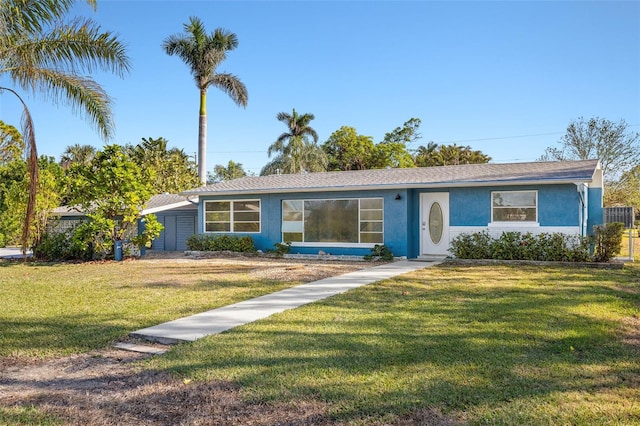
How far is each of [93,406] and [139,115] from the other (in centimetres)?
2748

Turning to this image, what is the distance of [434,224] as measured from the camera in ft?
51.8

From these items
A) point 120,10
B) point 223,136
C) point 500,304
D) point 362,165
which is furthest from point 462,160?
point 500,304

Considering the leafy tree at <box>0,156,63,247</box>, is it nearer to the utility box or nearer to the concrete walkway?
the concrete walkway

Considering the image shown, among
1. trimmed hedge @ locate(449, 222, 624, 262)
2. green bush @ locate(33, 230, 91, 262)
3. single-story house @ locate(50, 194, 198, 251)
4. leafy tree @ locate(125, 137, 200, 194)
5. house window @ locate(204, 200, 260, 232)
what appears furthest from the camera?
leafy tree @ locate(125, 137, 200, 194)

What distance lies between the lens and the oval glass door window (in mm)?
15695

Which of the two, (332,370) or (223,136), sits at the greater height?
(223,136)

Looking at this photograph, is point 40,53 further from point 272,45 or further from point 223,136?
point 223,136

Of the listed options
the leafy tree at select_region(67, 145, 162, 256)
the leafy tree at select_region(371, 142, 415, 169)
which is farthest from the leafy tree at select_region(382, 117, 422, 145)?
the leafy tree at select_region(67, 145, 162, 256)

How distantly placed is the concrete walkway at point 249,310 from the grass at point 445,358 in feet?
1.16

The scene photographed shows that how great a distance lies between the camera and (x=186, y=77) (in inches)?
1185

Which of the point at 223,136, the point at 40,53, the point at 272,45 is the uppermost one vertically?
the point at 272,45

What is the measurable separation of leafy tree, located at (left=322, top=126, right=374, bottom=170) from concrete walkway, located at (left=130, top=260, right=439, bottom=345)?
1364 inches

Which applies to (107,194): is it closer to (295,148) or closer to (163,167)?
(163,167)

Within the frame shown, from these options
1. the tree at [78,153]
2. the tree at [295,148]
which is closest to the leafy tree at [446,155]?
the tree at [295,148]
